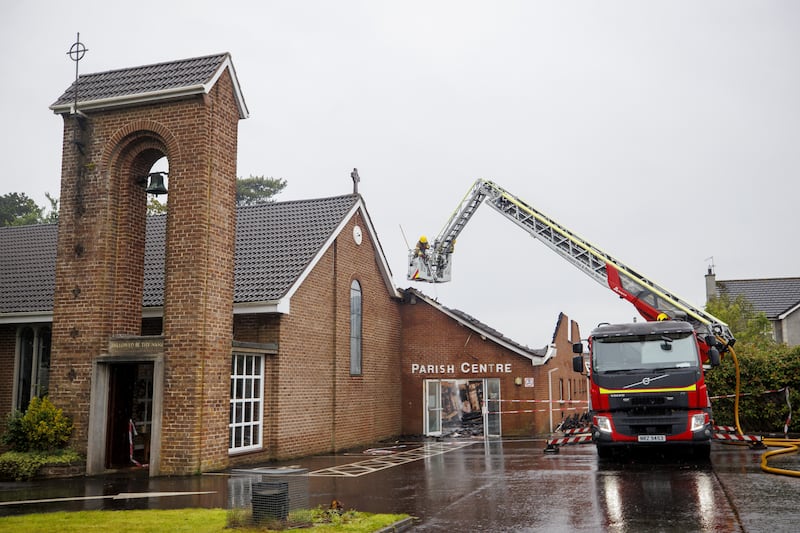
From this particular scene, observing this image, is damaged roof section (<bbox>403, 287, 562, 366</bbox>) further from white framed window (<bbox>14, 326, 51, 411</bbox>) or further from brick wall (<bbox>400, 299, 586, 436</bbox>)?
white framed window (<bbox>14, 326, 51, 411</bbox>)

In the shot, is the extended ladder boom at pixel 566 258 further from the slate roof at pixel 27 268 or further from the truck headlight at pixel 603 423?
the slate roof at pixel 27 268

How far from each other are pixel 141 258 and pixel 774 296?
37288mm

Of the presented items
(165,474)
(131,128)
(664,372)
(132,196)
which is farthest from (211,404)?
(664,372)

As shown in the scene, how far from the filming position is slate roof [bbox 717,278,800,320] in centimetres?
3991

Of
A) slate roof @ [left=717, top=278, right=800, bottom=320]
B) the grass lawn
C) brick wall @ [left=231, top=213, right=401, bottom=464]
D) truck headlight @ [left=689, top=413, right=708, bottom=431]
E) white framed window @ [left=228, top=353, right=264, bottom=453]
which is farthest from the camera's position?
slate roof @ [left=717, top=278, right=800, bottom=320]

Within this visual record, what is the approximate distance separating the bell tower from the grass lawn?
4.51 metres

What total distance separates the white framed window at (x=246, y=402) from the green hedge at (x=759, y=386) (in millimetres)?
13452

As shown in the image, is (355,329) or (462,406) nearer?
(355,329)

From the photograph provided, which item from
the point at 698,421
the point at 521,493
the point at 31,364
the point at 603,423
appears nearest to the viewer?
the point at 521,493

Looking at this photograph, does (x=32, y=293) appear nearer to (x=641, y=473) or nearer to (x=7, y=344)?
(x=7, y=344)

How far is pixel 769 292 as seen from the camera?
4172cm

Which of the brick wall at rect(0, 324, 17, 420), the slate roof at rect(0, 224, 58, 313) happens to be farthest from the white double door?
the brick wall at rect(0, 324, 17, 420)

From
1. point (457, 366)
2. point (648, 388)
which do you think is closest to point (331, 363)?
point (457, 366)

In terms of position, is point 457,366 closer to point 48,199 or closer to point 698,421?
point 698,421
